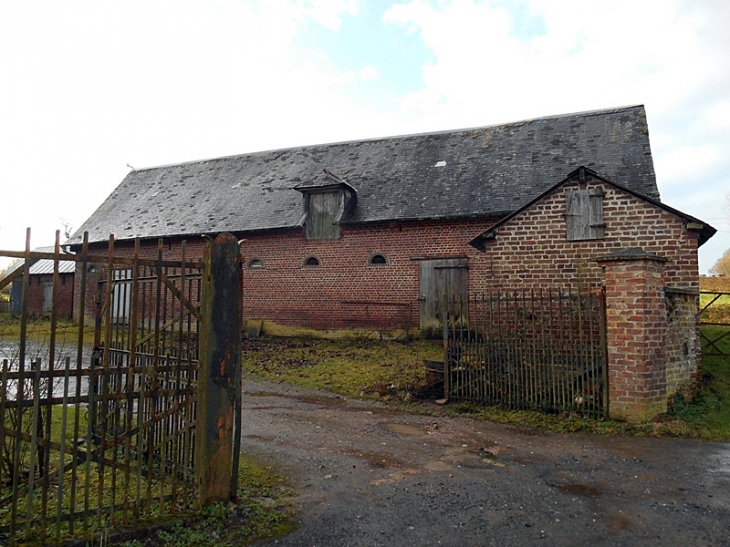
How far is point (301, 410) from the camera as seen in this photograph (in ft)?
28.8

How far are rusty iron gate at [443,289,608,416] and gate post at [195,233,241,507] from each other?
17.0ft

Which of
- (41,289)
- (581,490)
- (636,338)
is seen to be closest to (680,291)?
(636,338)

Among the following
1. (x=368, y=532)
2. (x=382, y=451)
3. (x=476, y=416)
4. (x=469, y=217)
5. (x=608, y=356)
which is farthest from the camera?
(x=469, y=217)

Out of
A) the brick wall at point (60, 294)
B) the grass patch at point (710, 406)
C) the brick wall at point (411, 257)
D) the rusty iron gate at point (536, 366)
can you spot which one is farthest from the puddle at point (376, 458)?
the brick wall at point (60, 294)

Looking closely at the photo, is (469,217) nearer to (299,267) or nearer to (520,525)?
(299,267)

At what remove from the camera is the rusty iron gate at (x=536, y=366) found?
7953mm

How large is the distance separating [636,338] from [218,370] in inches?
251

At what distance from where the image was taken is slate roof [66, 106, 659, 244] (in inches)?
585

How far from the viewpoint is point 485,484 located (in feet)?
17.2

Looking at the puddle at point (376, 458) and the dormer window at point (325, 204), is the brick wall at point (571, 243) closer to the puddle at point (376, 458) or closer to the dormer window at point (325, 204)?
the puddle at point (376, 458)

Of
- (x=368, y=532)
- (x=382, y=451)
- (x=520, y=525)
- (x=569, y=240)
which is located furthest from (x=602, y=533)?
(x=569, y=240)

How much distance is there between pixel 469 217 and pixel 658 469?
32.3 ft

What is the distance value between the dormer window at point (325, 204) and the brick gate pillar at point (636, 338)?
32.8 feet

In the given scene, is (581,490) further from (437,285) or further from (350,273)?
(350,273)
